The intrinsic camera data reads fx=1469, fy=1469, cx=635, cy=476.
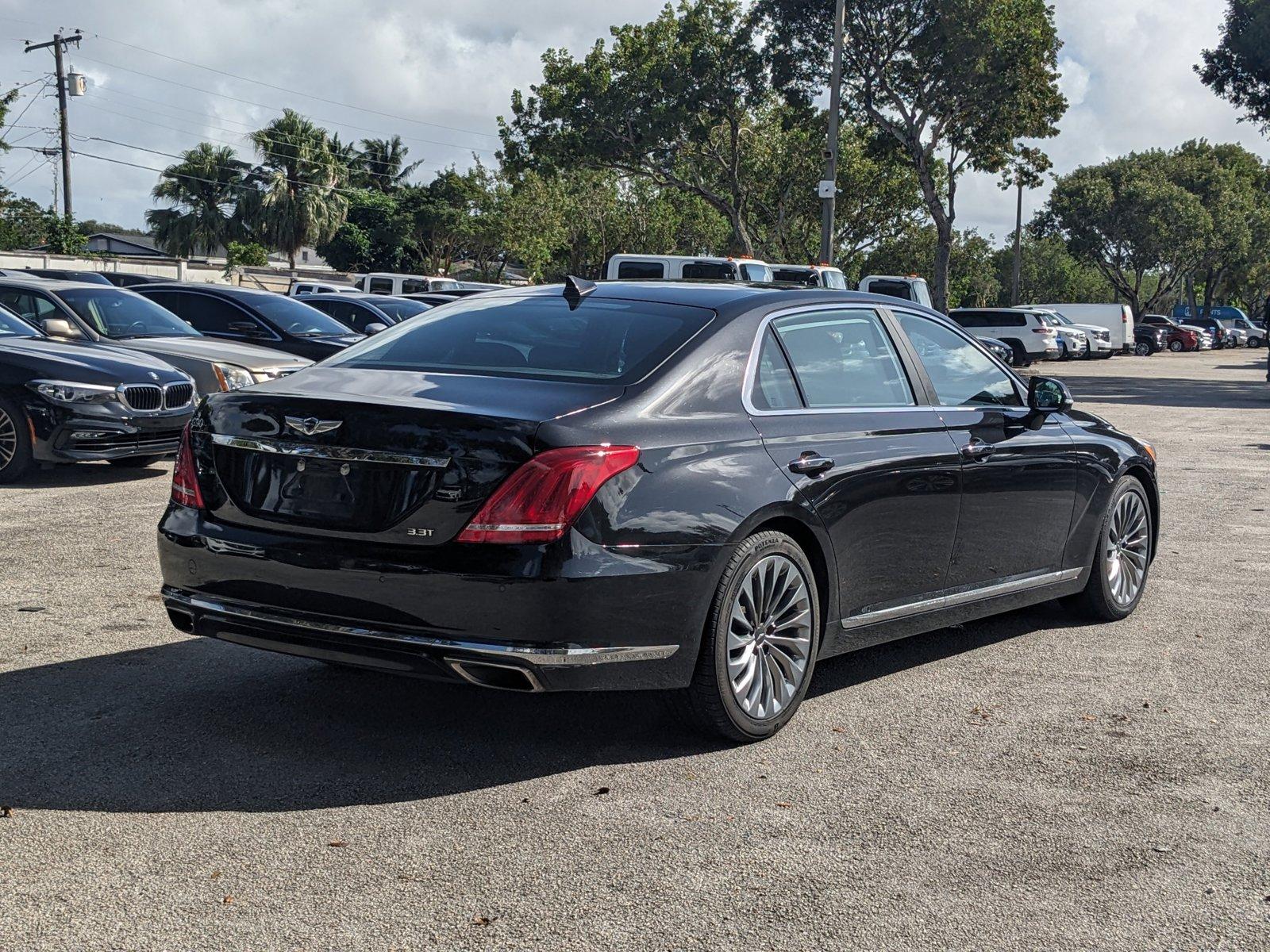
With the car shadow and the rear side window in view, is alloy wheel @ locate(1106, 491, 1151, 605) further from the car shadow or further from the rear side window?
the rear side window

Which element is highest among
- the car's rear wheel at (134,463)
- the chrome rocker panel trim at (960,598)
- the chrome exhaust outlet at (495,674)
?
the chrome exhaust outlet at (495,674)

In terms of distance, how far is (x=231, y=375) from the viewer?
43.1 ft

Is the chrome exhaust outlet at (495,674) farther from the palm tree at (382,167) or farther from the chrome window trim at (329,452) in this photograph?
the palm tree at (382,167)

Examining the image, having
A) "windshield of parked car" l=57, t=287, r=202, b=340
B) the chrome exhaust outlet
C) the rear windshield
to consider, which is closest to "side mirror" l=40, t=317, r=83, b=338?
"windshield of parked car" l=57, t=287, r=202, b=340

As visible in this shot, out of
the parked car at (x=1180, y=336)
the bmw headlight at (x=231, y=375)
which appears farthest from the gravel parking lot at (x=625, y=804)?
the parked car at (x=1180, y=336)

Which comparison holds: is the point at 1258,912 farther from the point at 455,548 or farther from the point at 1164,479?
the point at 1164,479

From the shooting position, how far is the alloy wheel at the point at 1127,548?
281 inches

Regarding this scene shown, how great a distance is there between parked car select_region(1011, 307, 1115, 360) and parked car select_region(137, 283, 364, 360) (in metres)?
34.3

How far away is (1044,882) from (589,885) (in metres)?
1.19

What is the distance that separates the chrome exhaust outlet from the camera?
434 cm

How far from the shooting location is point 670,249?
71375 millimetres

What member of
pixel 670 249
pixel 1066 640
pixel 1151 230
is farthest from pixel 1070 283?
pixel 1066 640

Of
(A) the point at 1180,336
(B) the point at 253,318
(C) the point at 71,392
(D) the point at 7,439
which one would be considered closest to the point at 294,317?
(B) the point at 253,318

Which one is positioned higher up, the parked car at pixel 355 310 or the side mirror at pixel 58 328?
the parked car at pixel 355 310
